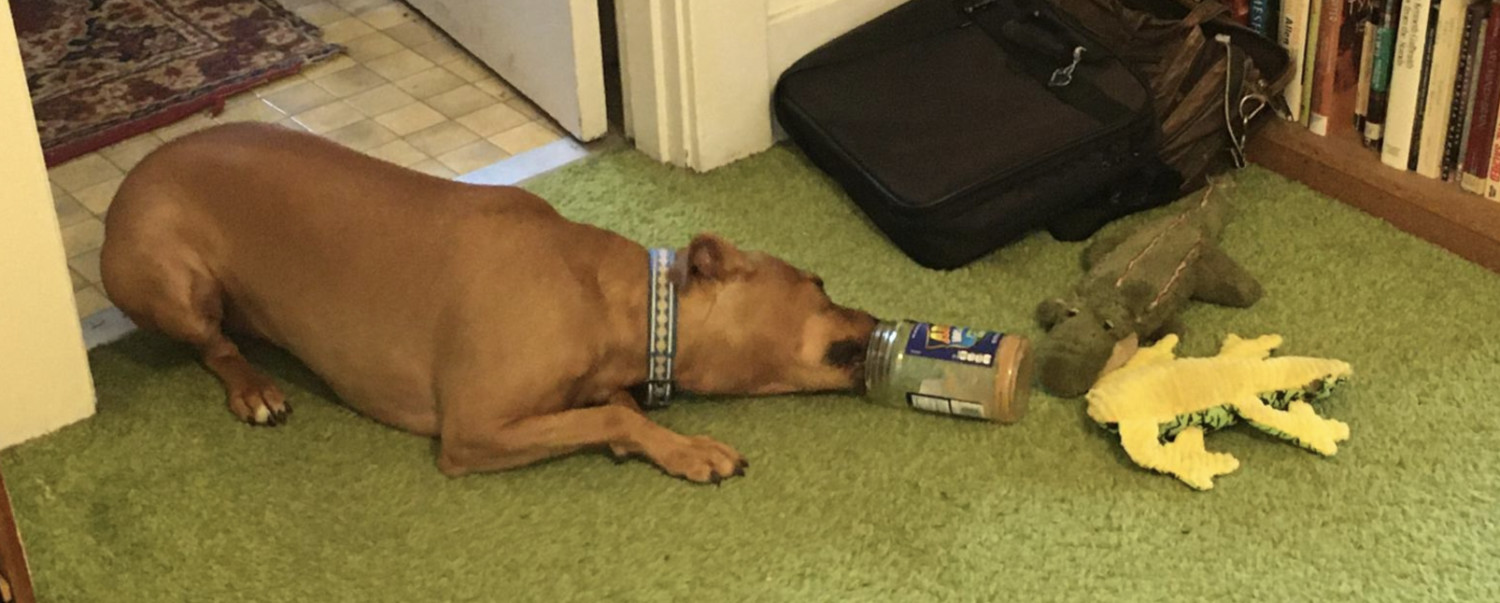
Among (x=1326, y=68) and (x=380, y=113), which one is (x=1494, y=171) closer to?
(x=1326, y=68)

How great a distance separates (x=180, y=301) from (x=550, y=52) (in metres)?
0.85

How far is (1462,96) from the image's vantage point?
6.57 ft

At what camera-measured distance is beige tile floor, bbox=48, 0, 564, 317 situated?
92.5 inches

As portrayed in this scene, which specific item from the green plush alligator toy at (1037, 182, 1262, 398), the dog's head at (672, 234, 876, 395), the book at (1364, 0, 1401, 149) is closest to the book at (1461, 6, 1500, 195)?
the book at (1364, 0, 1401, 149)

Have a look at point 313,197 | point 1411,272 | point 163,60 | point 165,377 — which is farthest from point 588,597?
point 163,60

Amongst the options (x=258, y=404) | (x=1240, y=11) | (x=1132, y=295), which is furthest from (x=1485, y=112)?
(x=258, y=404)

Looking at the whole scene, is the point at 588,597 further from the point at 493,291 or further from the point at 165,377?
the point at 165,377

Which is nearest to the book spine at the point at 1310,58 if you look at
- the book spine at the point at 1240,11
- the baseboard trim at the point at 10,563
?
the book spine at the point at 1240,11

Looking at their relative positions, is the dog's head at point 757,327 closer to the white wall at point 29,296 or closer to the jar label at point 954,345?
the jar label at point 954,345

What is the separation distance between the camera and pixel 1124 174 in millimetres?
2047

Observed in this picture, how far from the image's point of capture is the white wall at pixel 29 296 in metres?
1.57

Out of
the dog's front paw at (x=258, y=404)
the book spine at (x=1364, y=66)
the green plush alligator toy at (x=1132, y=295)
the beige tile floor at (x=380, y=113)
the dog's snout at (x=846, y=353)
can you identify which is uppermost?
the book spine at (x=1364, y=66)

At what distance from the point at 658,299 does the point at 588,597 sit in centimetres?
34

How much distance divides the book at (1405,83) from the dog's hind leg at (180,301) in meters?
1.56
